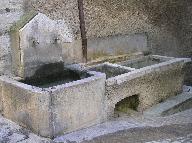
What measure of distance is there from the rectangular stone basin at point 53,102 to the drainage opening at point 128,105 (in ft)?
Answer: 2.98

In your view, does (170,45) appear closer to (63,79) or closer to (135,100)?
(135,100)

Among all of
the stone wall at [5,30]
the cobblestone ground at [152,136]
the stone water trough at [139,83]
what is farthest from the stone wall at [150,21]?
the cobblestone ground at [152,136]

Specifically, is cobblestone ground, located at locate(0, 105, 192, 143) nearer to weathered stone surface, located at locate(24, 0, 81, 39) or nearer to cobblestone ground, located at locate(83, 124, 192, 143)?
cobblestone ground, located at locate(83, 124, 192, 143)

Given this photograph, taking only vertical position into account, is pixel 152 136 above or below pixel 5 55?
below

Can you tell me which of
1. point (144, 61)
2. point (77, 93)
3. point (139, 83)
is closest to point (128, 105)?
point (139, 83)

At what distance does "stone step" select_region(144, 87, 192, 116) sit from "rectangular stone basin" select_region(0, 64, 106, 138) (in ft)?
4.22

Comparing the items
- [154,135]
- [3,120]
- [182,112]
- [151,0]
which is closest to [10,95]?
[3,120]

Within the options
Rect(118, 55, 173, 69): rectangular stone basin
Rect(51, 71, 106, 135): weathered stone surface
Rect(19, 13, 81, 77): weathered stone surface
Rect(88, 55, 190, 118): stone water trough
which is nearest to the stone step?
Rect(88, 55, 190, 118): stone water trough

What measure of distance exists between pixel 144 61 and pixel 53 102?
356 cm

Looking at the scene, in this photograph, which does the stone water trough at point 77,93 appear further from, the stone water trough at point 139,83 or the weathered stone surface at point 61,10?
the weathered stone surface at point 61,10

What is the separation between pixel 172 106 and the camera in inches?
309

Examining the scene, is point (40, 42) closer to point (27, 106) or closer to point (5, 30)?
point (5, 30)

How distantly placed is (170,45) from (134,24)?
1.57 m

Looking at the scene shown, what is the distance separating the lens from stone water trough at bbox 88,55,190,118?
23.4ft
